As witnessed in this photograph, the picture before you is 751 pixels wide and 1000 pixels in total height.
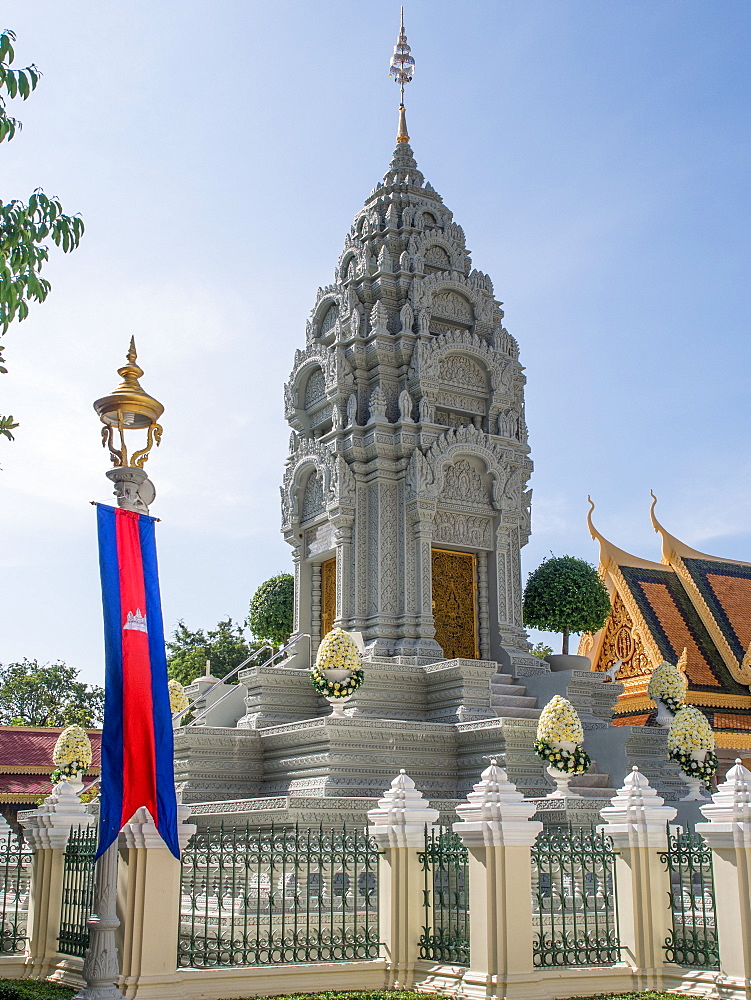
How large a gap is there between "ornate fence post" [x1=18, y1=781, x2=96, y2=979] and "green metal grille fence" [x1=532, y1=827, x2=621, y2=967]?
13.7ft

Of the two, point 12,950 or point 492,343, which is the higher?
point 492,343

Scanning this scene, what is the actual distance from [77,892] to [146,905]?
1571 millimetres

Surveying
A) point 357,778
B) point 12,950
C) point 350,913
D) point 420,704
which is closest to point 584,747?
point 420,704

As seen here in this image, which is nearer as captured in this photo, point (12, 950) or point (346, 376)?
point (12, 950)

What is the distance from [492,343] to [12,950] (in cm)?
1385

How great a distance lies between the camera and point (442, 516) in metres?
19.6

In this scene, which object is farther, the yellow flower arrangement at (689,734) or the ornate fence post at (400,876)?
the yellow flower arrangement at (689,734)

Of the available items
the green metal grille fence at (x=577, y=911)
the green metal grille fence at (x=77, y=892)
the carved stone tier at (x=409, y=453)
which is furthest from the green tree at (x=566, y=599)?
the green metal grille fence at (x=77, y=892)

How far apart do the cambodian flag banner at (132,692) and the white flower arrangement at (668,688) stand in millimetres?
10735

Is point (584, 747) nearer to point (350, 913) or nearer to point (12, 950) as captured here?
point (350, 913)

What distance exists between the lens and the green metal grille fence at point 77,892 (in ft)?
31.7

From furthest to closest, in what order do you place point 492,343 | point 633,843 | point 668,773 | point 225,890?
point 492,343 < point 668,773 < point 225,890 < point 633,843

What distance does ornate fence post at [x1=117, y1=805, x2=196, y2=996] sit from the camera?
28.0 ft

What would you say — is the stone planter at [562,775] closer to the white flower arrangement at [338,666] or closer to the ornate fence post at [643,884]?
the white flower arrangement at [338,666]
